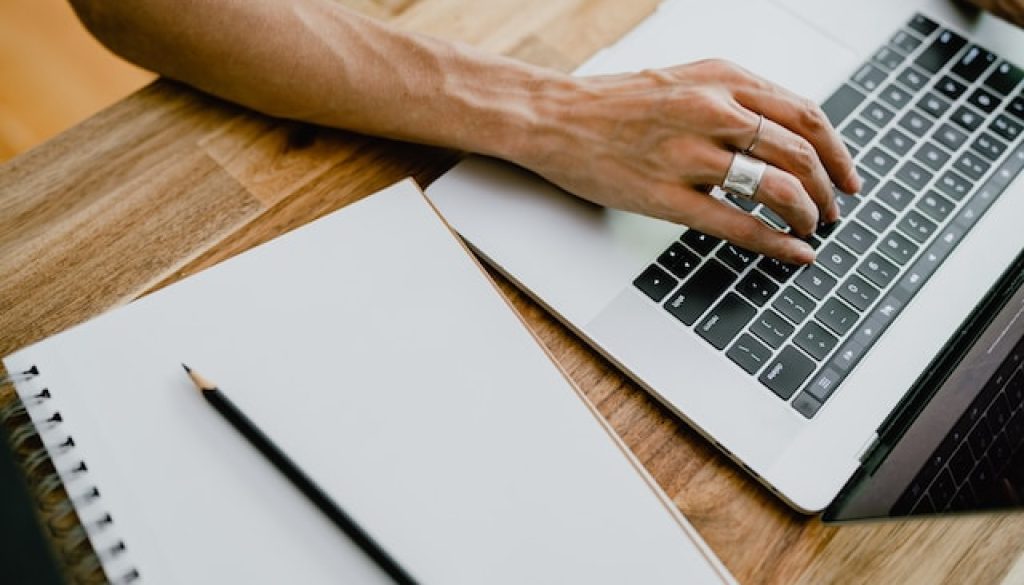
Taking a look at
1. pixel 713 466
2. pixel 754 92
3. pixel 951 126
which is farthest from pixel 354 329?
pixel 951 126

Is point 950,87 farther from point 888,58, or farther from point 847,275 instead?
point 847,275

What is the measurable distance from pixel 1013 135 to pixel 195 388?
65 cm

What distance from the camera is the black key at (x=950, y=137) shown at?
66 centimetres

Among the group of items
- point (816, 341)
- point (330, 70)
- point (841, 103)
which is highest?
point (330, 70)

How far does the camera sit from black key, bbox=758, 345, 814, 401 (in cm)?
53

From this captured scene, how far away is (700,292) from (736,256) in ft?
0.16

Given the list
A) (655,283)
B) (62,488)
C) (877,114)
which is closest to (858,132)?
(877,114)

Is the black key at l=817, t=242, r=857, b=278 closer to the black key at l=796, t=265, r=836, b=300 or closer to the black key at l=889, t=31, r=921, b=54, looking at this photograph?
the black key at l=796, t=265, r=836, b=300

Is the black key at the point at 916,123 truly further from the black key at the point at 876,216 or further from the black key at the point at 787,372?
the black key at the point at 787,372

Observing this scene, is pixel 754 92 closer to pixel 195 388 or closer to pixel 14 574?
pixel 195 388

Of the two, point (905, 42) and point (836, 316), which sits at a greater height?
point (905, 42)

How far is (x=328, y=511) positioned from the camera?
0.47m

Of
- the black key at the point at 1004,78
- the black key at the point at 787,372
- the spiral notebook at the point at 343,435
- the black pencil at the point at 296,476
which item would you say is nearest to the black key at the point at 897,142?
the black key at the point at 1004,78

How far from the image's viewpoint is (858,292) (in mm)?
580
